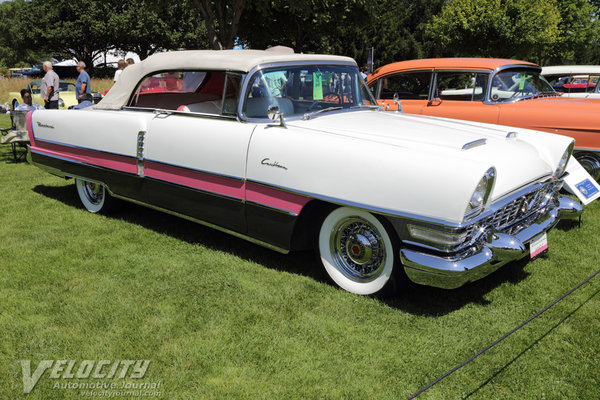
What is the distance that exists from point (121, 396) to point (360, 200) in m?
1.71

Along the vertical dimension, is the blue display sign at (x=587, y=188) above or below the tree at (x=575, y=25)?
below

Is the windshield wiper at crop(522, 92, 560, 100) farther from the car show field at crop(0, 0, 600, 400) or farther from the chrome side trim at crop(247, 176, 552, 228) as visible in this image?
the chrome side trim at crop(247, 176, 552, 228)

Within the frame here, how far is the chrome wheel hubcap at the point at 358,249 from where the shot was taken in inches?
129

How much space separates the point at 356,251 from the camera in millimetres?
3361

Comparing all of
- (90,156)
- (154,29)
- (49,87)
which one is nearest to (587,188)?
(90,156)

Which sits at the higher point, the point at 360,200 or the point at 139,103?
the point at 139,103

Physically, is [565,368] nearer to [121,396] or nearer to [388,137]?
[388,137]

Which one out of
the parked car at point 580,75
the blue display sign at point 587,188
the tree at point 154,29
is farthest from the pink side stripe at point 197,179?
the tree at point 154,29

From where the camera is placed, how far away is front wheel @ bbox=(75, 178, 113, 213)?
5105 millimetres

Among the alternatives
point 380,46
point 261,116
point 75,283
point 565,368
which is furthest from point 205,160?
point 380,46

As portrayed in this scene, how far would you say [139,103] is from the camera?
479 centimetres

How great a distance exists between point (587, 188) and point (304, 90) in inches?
105

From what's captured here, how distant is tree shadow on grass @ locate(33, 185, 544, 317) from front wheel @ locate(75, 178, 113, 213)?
0.15m

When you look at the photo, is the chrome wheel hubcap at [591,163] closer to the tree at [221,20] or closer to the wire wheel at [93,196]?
the wire wheel at [93,196]
